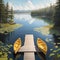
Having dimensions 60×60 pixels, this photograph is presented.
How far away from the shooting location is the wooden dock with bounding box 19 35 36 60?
4.16 m

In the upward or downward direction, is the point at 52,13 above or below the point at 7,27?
above

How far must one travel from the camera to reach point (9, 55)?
420cm

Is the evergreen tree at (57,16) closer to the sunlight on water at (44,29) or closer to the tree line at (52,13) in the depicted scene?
the tree line at (52,13)

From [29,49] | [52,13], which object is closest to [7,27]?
[29,49]

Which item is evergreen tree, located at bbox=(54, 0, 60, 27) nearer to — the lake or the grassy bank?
the lake

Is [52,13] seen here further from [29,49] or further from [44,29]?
[29,49]

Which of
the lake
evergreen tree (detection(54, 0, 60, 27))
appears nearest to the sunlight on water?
the lake

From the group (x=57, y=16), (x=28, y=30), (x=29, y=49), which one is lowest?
(x=29, y=49)

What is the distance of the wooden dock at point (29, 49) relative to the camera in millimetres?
4158

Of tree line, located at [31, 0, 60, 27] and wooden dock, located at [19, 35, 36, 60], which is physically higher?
tree line, located at [31, 0, 60, 27]

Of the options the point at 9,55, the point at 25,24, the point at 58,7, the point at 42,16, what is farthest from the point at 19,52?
the point at 58,7

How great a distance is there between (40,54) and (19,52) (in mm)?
442

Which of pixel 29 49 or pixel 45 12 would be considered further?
pixel 45 12

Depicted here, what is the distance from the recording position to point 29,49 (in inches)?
166
